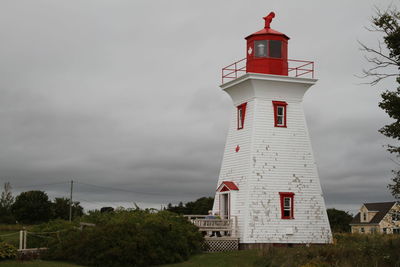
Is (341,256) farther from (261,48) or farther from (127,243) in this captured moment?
(261,48)

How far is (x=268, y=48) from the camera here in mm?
31906

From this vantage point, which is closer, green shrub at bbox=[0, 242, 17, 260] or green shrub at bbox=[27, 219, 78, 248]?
green shrub at bbox=[0, 242, 17, 260]

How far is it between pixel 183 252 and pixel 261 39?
39.6 feet

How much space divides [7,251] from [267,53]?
16.0 m

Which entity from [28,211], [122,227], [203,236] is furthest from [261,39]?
[28,211]

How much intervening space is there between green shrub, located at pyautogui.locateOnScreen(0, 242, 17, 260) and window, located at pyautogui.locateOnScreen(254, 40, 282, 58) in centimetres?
1536

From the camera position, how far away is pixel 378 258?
21016mm

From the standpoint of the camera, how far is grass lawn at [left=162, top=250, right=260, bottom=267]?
23625 mm

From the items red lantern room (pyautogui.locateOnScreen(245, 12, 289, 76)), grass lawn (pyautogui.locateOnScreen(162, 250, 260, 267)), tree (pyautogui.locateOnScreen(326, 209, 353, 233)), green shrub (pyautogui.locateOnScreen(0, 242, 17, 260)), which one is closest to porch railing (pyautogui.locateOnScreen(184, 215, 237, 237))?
grass lawn (pyautogui.locateOnScreen(162, 250, 260, 267))

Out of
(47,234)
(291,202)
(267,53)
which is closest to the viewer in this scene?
(47,234)

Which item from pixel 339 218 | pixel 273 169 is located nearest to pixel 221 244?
pixel 273 169

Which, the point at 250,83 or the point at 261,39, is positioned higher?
the point at 261,39

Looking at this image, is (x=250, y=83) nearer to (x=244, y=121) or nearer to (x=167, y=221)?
(x=244, y=121)

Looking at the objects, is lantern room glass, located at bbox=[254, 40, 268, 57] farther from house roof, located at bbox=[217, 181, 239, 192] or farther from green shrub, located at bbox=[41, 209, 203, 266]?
green shrub, located at bbox=[41, 209, 203, 266]
